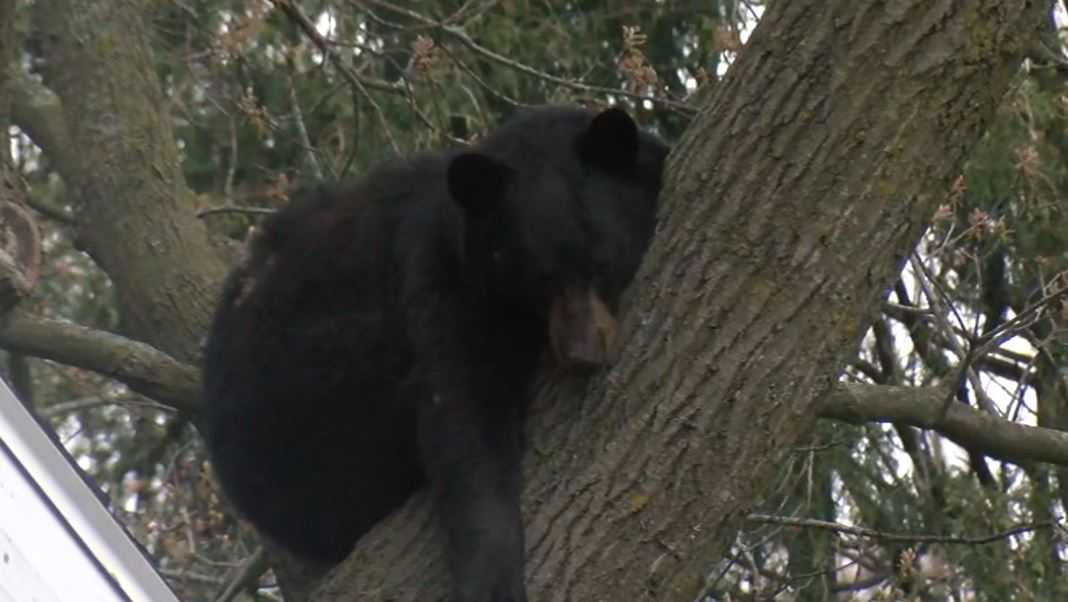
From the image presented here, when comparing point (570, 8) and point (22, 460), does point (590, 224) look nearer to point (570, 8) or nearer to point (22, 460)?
point (22, 460)

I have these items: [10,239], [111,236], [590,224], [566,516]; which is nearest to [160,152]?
[111,236]

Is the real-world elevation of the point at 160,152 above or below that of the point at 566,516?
above

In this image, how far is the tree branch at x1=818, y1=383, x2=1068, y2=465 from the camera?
4410mm

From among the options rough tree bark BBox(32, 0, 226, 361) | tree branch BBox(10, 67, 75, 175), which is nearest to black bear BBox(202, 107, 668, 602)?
rough tree bark BBox(32, 0, 226, 361)

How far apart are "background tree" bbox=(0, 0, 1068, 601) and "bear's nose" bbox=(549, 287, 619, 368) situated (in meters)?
0.05

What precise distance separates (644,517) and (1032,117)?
4.09 m

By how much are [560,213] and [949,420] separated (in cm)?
127

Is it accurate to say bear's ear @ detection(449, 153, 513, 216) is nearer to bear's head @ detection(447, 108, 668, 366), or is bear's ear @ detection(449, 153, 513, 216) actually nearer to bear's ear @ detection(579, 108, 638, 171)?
bear's head @ detection(447, 108, 668, 366)

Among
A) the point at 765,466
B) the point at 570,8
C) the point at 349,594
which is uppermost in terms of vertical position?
the point at 570,8

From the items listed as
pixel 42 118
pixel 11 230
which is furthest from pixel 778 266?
pixel 42 118

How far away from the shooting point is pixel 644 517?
319cm

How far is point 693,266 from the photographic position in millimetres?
3254

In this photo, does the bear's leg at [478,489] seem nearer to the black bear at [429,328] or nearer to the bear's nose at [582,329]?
the black bear at [429,328]

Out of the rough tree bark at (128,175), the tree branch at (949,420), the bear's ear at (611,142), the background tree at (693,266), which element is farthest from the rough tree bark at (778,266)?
the rough tree bark at (128,175)
